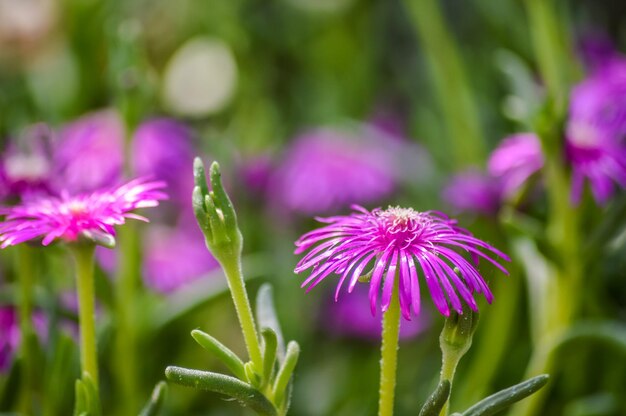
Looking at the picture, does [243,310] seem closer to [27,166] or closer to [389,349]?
[389,349]

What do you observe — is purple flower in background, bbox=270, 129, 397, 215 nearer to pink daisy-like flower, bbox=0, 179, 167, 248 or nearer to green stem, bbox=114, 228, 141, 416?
green stem, bbox=114, 228, 141, 416

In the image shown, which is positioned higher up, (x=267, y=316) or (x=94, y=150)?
(x=94, y=150)

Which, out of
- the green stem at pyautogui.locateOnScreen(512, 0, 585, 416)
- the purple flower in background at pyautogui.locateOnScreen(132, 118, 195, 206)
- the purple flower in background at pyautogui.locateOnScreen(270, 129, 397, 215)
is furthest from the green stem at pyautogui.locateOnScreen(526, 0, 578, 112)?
the purple flower in background at pyautogui.locateOnScreen(132, 118, 195, 206)

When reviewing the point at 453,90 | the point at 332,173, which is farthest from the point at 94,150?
the point at 453,90

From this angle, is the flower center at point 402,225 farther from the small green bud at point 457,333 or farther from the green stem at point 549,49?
the green stem at point 549,49

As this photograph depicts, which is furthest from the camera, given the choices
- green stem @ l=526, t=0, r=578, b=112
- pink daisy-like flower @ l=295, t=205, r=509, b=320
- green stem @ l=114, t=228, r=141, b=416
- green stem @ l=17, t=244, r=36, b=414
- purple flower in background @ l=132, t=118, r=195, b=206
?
purple flower in background @ l=132, t=118, r=195, b=206

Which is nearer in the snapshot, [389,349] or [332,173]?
[389,349]

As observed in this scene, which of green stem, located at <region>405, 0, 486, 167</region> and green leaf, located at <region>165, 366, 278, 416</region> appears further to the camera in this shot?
green stem, located at <region>405, 0, 486, 167</region>
